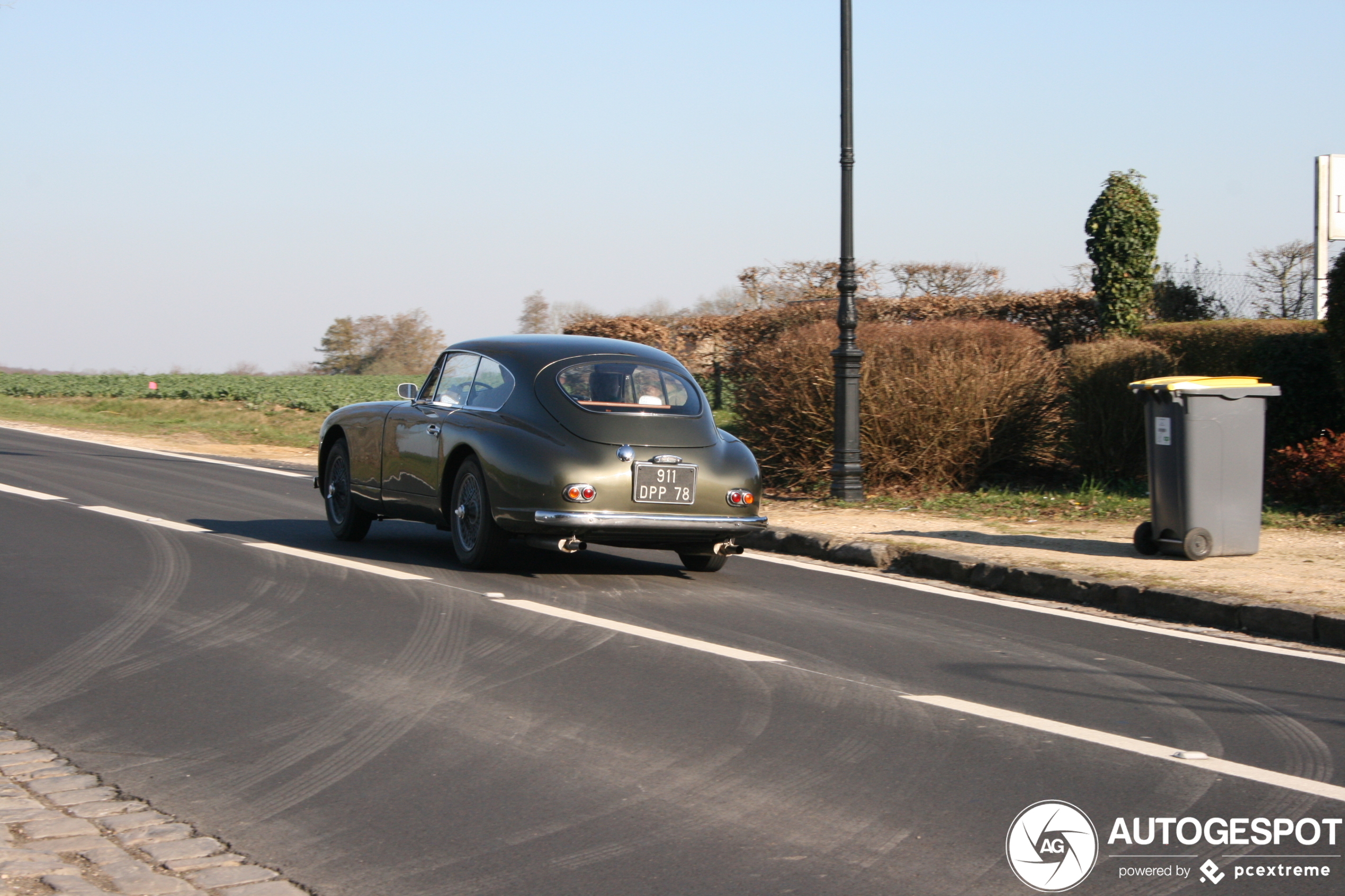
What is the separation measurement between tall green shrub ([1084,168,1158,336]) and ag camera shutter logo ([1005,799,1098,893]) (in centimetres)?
1770

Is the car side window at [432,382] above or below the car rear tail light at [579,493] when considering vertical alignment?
above

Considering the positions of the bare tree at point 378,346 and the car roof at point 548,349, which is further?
the bare tree at point 378,346

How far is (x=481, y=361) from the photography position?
1012cm

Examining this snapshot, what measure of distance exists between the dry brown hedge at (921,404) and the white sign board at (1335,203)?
7683 mm

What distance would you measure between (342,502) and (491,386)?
2.24 metres

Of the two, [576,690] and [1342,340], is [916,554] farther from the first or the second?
[1342,340]

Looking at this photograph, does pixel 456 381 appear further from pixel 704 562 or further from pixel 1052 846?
pixel 1052 846

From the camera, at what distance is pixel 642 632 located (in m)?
7.50

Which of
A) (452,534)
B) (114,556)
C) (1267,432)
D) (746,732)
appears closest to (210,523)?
(114,556)

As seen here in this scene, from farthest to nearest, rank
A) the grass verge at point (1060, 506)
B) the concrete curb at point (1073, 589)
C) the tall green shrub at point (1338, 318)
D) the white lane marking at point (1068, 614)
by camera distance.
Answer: the tall green shrub at point (1338, 318) → the grass verge at point (1060, 506) → the concrete curb at point (1073, 589) → the white lane marking at point (1068, 614)

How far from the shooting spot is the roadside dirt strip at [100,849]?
378 cm

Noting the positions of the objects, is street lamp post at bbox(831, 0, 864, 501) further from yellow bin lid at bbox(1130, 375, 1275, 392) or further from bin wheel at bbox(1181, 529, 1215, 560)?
bin wheel at bbox(1181, 529, 1215, 560)

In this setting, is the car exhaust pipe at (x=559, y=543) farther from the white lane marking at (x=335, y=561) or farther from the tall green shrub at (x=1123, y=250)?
the tall green shrub at (x=1123, y=250)

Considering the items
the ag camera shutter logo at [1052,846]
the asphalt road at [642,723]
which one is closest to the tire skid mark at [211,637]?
the asphalt road at [642,723]
